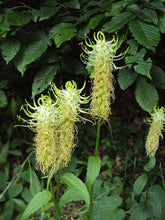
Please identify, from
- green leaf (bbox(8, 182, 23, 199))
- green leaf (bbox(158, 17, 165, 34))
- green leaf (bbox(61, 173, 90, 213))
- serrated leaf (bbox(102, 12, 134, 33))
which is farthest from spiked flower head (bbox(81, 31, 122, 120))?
green leaf (bbox(8, 182, 23, 199))

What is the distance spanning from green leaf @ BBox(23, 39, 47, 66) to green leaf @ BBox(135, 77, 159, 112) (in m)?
0.82

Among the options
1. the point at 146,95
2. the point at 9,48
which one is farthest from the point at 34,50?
the point at 146,95

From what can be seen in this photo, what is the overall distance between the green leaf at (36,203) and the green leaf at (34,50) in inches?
37.5

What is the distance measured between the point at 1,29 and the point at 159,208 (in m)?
1.93

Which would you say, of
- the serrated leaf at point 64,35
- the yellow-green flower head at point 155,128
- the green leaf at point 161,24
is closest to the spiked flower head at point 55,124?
the serrated leaf at point 64,35

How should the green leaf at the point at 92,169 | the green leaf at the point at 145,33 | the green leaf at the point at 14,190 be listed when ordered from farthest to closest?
the green leaf at the point at 14,190, the green leaf at the point at 145,33, the green leaf at the point at 92,169

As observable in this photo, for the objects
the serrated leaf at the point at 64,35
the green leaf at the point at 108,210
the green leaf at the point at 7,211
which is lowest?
the green leaf at the point at 7,211

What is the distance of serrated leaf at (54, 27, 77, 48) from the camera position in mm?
1643

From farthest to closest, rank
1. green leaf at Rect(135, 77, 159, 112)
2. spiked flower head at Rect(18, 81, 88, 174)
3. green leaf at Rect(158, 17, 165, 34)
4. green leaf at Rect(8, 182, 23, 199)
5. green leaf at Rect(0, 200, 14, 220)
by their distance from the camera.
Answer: green leaf at Rect(8, 182, 23, 199) < green leaf at Rect(0, 200, 14, 220) < green leaf at Rect(135, 77, 159, 112) < green leaf at Rect(158, 17, 165, 34) < spiked flower head at Rect(18, 81, 88, 174)

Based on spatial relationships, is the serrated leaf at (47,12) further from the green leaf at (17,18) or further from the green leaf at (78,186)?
the green leaf at (78,186)

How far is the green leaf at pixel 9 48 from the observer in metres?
1.72

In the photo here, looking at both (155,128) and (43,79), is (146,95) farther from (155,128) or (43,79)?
(43,79)

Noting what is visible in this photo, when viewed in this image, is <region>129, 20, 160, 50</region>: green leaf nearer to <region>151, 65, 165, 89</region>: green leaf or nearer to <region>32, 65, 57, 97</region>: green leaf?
<region>151, 65, 165, 89</region>: green leaf

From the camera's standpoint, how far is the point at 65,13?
1962mm
